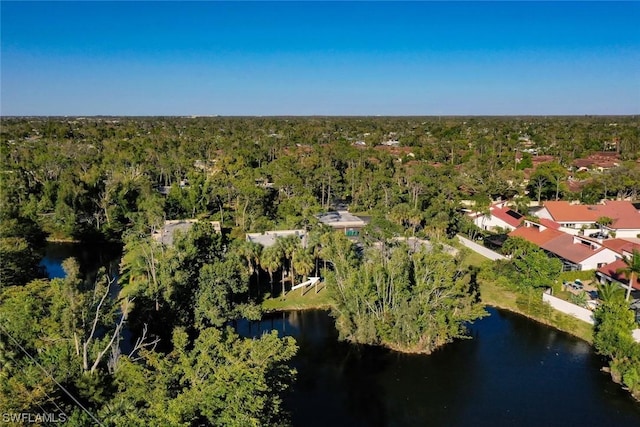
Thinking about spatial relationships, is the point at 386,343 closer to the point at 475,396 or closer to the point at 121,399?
the point at 475,396

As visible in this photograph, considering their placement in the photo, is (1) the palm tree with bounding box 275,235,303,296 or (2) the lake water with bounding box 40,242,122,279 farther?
(2) the lake water with bounding box 40,242,122,279

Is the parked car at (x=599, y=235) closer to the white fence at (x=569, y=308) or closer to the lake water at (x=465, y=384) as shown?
the white fence at (x=569, y=308)

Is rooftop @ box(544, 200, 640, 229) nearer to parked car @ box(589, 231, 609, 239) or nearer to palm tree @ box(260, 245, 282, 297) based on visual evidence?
parked car @ box(589, 231, 609, 239)

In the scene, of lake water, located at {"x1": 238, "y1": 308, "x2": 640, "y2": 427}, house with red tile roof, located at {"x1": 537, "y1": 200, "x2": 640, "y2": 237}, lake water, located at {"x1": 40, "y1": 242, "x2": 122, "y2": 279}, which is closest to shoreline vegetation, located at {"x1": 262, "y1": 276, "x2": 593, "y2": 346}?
lake water, located at {"x1": 238, "y1": 308, "x2": 640, "y2": 427}

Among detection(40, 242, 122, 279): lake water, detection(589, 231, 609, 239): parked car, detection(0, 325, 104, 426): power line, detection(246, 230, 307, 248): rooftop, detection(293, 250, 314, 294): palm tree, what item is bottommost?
detection(40, 242, 122, 279): lake water

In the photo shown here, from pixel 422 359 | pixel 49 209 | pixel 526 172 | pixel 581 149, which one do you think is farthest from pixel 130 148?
pixel 581 149

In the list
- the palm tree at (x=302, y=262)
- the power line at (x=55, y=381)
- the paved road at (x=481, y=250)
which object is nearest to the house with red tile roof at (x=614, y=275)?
the paved road at (x=481, y=250)
